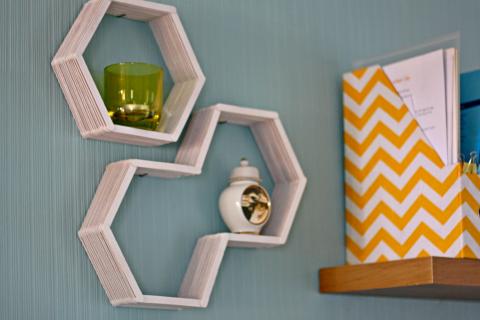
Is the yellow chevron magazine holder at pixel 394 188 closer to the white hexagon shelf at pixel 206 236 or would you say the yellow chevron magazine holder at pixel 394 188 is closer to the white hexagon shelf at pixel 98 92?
the white hexagon shelf at pixel 206 236

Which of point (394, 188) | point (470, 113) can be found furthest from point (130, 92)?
point (470, 113)

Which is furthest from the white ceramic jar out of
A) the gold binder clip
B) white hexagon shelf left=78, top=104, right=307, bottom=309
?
the gold binder clip

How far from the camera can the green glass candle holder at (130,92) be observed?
5.06 feet

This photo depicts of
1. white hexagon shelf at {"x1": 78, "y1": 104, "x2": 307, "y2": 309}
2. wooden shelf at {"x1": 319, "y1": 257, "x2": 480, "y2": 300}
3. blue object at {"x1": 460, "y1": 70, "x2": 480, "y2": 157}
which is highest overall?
blue object at {"x1": 460, "y1": 70, "x2": 480, "y2": 157}

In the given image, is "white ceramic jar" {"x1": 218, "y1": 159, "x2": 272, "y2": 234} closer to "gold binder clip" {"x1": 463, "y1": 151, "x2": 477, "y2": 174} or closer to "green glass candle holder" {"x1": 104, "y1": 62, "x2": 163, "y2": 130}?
"green glass candle holder" {"x1": 104, "y1": 62, "x2": 163, "y2": 130}

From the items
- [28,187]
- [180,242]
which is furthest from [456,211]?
[28,187]

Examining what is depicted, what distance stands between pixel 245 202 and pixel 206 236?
9 cm

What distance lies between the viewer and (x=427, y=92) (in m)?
1.76

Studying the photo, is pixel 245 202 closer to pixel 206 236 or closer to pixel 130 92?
pixel 206 236

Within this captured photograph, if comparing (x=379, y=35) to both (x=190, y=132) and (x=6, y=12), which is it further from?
(x=6, y=12)

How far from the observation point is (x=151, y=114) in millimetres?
1569

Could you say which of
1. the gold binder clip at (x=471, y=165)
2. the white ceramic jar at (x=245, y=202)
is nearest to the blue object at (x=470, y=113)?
the gold binder clip at (x=471, y=165)

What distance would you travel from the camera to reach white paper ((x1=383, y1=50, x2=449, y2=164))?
174cm

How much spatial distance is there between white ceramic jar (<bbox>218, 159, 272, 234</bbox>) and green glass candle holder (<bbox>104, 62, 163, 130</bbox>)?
0.68 feet
